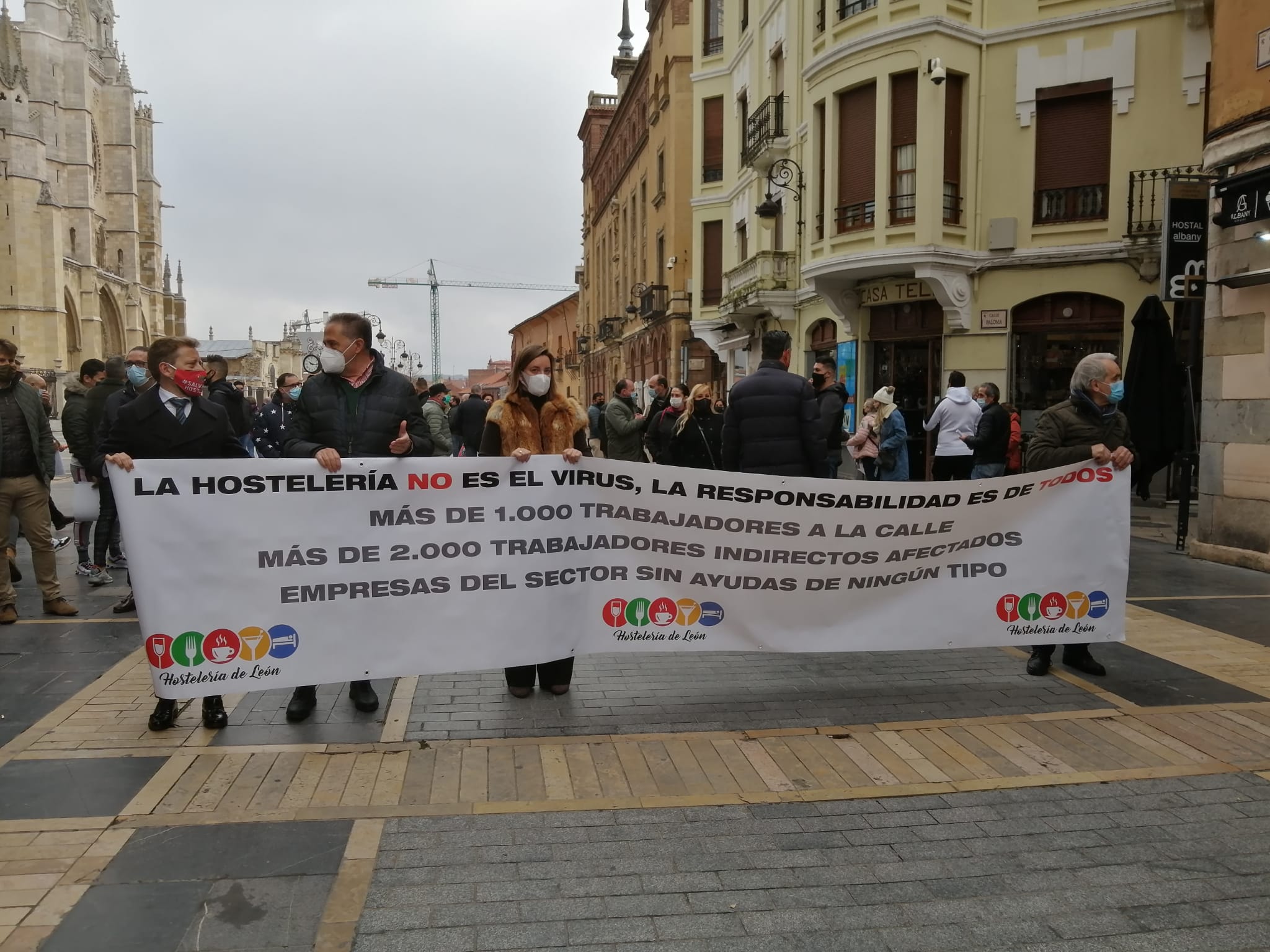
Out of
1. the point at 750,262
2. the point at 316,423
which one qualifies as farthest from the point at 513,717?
the point at 750,262

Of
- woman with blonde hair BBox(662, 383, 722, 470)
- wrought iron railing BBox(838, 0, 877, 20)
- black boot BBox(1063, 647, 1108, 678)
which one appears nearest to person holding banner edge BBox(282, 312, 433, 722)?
black boot BBox(1063, 647, 1108, 678)

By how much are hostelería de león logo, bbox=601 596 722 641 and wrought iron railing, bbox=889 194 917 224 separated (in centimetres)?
1313

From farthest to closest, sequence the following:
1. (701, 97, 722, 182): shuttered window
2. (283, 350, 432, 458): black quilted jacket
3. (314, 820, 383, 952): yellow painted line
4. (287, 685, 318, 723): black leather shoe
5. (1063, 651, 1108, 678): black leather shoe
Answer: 1. (701, 97, 722, 182): shuttered window
2. (1063, 651, 1108, 678): black leather shoe
3. (283, 350, 432, 458): black quilted jacket
4. (287, 685, 318, 723): black leather shoe
5. (314, 820, 383, 952): yellow painted line

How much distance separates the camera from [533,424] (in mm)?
5367

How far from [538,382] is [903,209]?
13343 mm

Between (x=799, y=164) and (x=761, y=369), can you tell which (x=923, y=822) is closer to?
(x=761, y=369)

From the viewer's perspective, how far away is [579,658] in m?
6.32

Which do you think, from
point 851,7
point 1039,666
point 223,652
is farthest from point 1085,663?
point 851,7

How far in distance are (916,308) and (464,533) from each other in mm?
14468

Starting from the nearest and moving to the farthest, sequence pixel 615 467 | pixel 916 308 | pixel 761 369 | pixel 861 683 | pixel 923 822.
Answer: pixel 923 822 < pixel 615 467 < pixel 861 683 < pixel 761 369 < pixel 916 308

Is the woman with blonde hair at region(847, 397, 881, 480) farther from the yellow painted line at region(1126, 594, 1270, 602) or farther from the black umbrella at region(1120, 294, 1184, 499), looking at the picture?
the yellow painted line at region(1126, 594, 1270, 602)

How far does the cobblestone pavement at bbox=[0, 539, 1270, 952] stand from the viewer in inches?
123

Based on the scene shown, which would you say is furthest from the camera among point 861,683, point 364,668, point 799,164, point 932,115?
point 799,164

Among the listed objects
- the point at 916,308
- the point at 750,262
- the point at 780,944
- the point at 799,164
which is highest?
the point at 799,164
